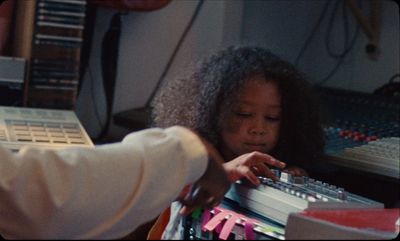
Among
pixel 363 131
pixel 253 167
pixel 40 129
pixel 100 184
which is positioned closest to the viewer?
pixel 100 184

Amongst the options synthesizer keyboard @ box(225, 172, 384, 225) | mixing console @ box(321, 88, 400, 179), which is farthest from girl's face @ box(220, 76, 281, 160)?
synthesizer keyboard @ box(225, 172, 384, 225)

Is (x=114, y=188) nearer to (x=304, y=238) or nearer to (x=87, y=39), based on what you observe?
(x=304, y=238)

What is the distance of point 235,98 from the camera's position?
4.12 ft

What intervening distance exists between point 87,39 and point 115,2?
13cm

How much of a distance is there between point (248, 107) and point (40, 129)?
341mm

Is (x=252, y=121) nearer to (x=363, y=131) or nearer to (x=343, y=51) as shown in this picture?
(x=363, y=131)

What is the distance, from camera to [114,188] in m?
0.58

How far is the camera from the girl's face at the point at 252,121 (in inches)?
48.1

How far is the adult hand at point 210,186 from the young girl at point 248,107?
56 centimetres

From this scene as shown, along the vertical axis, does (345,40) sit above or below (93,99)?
above

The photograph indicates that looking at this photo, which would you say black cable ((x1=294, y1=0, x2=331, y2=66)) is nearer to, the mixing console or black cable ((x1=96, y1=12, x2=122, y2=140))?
the mixing console

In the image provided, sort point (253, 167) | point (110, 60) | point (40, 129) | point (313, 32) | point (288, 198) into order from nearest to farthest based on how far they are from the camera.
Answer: point (288, 198), point (253, 167), point (40, 129), point (110, 60), point (313, 32)

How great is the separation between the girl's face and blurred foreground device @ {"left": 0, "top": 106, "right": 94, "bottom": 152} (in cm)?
23

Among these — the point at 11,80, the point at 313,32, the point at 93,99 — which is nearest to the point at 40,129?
the point at 11,80
